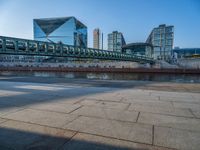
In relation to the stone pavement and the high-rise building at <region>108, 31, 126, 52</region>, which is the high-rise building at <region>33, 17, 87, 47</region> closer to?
the high-rise building at <region>108, 31, 126, 52</region>

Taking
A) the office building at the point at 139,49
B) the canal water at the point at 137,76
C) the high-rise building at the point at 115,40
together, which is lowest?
the canal water at the point at 137,76

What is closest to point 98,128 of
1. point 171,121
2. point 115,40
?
point 171,121

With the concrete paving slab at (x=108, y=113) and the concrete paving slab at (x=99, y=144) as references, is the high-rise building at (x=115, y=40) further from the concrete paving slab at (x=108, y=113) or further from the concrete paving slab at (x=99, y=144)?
the concrete paving slab at (x=99, y=144)

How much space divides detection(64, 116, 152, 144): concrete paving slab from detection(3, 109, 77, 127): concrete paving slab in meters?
0.27

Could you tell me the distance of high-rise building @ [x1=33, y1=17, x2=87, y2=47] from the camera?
116m

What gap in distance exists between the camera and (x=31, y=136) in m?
2.69

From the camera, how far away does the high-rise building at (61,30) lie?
116 m

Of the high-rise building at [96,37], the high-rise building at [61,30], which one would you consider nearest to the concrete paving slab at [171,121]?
the high-rise building at [61,30]

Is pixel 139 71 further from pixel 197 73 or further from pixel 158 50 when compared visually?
pixel 158 50

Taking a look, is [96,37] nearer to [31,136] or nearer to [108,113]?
[108,113]

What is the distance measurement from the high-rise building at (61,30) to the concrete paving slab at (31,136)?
11413 cm

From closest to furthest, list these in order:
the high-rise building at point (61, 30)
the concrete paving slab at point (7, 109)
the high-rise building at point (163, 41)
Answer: the concrete paving slab at point (7, 109) → the high-rise building at point (61, 30) → the high-rise building at point (163, 41)

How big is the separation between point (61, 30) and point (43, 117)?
4944 inches

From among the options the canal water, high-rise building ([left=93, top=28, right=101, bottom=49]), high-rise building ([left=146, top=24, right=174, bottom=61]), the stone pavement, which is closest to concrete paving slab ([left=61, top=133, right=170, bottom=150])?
the stone pavement
